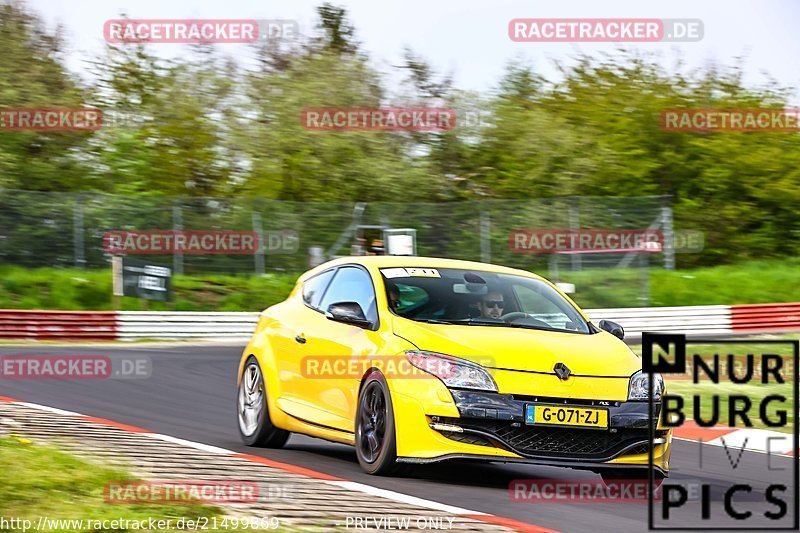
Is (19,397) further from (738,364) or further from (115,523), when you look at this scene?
(738,364)

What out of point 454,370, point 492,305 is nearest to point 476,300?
point 492,305

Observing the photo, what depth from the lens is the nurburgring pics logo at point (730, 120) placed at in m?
45.1

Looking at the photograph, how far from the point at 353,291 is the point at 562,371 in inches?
74.8

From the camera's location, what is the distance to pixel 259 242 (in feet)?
91.9

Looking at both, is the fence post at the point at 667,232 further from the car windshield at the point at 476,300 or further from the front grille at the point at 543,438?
the front grille at the point at 543,438

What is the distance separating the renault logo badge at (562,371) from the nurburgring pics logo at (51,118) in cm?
2963

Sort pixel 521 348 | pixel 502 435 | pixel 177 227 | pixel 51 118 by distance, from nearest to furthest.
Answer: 1. pixel 502 435
2. pixel 521 348
3. pixel 177 227
4. pixel 51 118

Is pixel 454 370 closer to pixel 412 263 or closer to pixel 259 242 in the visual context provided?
pixel 412 263

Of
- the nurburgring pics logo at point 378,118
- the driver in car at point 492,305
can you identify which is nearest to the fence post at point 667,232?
the nurburgring pics logo at point 378,118

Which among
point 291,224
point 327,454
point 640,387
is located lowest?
point 327,454

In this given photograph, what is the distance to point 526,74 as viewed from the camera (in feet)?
154

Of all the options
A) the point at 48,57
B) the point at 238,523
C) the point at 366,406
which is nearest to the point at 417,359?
the point at 366,406

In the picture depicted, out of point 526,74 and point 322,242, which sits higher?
point 526,74

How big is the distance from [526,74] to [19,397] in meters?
36.6
